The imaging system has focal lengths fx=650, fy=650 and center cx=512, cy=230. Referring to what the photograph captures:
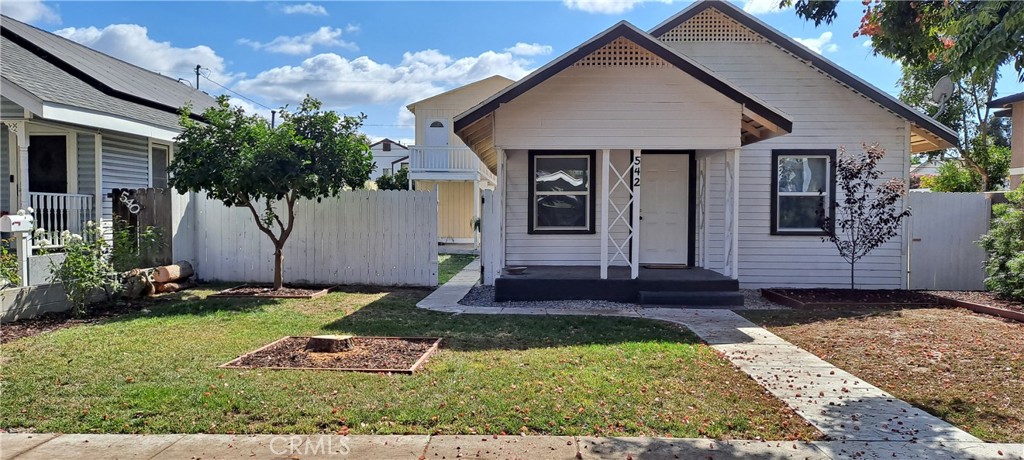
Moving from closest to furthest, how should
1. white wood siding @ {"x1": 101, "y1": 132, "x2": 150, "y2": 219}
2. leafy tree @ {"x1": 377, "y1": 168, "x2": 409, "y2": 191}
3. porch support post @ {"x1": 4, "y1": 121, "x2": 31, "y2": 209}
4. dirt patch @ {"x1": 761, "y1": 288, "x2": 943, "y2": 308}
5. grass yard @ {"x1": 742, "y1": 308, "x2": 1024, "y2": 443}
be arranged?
1. grass yard @ {"x1": 742, "y1": 308, "x2": 1024, "y2": 443}
2. porch support post @ {"x1": 4, "y1": 121, "x2": 31, "y2": 209}
3. dirt patch @ {"x1": 761, "y1": 288, "x2": 943, "y2": 308}
4. white wood siding @ {"x1": 101, "y1": 132, "x2": 150, "y2": 219}
5. leafy tree @ {"x1": 377, "y1": 168, "x2": 409, "y2": 191}

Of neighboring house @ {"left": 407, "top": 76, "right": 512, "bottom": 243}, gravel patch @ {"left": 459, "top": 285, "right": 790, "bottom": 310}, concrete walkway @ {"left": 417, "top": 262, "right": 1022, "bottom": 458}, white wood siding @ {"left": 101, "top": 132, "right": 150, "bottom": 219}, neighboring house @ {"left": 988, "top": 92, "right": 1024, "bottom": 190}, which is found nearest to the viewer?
concrete walkway @ {"left": 417, "top": 262, "right": 1022, "bottom": 458}

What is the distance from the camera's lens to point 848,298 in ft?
36.4

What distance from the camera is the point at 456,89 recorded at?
987 inches

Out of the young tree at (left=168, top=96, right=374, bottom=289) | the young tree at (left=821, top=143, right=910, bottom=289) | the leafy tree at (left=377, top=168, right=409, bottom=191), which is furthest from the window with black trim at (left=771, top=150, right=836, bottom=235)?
the leafy tree at (left=377, top=168, right=409, bottom=191)

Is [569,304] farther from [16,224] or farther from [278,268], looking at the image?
[16,224]

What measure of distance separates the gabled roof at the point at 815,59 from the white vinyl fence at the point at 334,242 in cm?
593

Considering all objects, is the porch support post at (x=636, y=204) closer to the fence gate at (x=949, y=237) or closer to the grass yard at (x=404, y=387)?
the grass yard at (x=404, y=387)

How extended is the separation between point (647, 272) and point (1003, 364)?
18.1 ft

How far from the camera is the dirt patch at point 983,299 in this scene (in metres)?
9.98

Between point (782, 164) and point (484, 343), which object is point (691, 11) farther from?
point (484, 343)

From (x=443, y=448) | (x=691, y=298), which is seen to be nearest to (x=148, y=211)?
(x=691, y=298)

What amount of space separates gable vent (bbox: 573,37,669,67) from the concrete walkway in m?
4.01

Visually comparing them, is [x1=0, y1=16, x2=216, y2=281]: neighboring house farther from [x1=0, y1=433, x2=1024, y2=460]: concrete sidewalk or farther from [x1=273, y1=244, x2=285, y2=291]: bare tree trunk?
[x1=0, y1=433, x2=1024, y2=460]: concrete sidewalk

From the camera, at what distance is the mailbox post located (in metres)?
8.57
